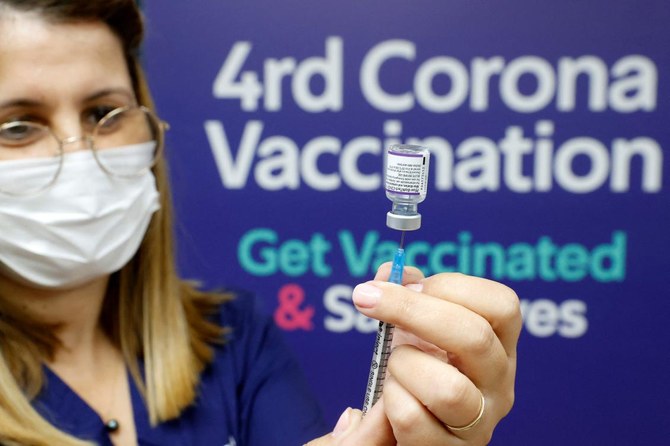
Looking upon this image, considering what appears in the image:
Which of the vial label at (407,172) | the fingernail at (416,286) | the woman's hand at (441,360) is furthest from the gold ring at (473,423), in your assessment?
the vial label at (407,172)

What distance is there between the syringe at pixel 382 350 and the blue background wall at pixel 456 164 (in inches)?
31.1

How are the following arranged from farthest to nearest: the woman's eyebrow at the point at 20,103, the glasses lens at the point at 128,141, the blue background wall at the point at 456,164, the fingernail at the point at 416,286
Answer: the blue background wall at the point at 456,164 < the glasses lens at the point at 128,141 < the woman's eyebrow at the point at 20,103 < the fingernail at the point at 416,286

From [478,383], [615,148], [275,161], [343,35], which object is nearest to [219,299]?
[275,161]

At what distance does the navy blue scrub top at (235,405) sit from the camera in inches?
46.7

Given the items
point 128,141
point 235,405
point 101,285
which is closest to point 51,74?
point 128,141

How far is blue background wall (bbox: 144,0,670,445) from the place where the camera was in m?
1.58

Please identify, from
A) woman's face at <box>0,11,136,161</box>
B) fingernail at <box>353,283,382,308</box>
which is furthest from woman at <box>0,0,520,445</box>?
fingernail at <box>353,283,382,308</box>

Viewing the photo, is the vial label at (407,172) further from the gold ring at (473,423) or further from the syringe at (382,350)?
the gold ring at (473,423)

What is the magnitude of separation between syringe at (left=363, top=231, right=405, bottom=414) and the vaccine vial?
0.05 m

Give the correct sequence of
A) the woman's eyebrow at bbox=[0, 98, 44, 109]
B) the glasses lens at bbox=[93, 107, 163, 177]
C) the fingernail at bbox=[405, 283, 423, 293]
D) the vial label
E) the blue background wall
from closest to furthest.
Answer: the vial label < the fingernail at bbox=[405, 283, 423, 293] < the woman's eyebrow at bbox=[0, 98, 44, 109] < the glasses lens at bbox=[93, 107, 163, 177] < the blue background wall

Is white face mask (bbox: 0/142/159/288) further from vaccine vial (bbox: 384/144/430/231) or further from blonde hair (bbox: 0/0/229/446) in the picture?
vaccine vial (bbox: 384/144/430/231)

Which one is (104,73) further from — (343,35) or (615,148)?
(615,148)

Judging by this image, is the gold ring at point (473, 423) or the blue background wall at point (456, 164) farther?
the blue background wall at point (456, 164)

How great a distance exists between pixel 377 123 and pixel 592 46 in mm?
464
